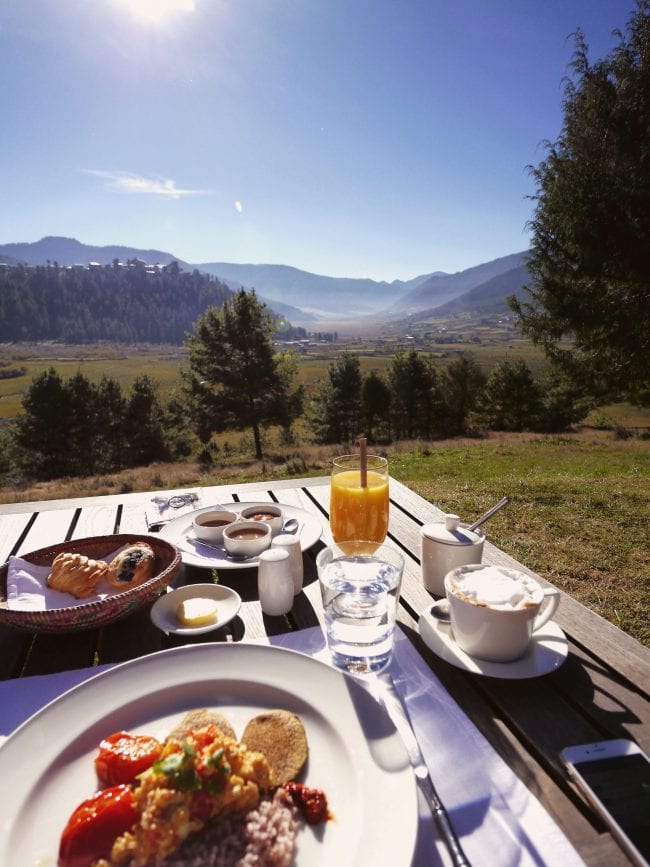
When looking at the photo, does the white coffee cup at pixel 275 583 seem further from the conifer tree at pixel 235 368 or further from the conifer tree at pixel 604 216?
the conifer tree at pixel 235 368

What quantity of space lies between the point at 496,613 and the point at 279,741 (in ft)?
1.83

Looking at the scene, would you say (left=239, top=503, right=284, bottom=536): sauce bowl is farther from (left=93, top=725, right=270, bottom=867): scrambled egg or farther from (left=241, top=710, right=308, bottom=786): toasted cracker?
(left=93, top=725, right=270, bottom=867): scrambled egg

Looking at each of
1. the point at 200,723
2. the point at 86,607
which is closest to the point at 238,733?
the point at 200,723

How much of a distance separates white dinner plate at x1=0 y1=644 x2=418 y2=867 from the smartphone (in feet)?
1.10

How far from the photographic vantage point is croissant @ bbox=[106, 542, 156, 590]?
1.41 metres

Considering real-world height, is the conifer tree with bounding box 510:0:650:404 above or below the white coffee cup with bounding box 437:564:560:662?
above

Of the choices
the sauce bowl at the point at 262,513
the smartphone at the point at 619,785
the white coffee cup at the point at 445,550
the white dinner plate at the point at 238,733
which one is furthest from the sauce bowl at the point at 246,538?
the smartphone at the point at 619,785

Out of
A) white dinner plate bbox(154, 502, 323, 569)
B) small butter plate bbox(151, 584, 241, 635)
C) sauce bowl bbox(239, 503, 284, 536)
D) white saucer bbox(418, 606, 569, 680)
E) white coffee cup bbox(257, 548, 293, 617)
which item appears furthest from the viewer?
sauce bowl bbox(239, 503, 284, 536)

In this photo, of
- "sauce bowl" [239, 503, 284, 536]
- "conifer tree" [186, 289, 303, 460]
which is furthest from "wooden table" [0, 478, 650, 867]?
"conifer tree" [186, 289, 303, 460]

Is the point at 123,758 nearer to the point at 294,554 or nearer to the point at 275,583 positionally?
the point at 275,583

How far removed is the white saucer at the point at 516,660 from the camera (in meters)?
1.09

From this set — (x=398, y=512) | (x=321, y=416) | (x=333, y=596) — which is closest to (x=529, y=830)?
(x=333, y=596)

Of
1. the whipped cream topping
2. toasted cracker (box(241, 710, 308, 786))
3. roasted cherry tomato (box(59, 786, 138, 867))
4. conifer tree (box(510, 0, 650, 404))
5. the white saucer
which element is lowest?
the white saucer

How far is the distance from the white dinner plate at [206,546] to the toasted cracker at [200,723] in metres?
0.73
